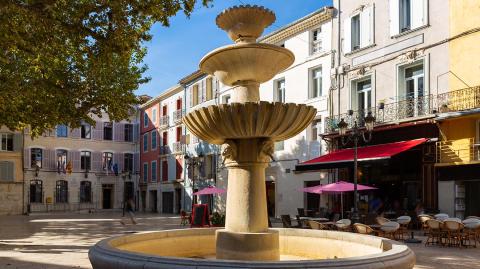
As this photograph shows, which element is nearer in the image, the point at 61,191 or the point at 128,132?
the point at 61,191

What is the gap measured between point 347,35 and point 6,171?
31.8 meters

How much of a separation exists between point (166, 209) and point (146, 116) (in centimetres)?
1072

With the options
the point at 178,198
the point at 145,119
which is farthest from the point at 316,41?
the point at 145,119

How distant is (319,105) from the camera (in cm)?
2597

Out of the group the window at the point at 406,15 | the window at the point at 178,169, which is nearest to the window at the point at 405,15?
the window at the point at 406,15

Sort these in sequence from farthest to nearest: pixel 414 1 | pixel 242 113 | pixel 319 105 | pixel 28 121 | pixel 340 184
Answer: pixel 319 105
pixel 414 1
pixel 340 184
pixel 28 121
pixel 242 113

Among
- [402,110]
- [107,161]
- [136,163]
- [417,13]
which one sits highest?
[417,13]

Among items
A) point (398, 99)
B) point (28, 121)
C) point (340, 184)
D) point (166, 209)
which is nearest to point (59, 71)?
point (28, 121)

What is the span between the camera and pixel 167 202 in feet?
150

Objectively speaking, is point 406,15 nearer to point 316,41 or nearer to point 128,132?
point 316,41

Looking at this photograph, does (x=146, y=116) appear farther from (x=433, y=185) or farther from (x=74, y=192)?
(x=433, y=185)

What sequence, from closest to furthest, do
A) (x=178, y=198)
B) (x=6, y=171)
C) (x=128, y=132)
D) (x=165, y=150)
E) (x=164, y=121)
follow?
1. (x=6, y=171)
2. (x=178, y=198)
3. (x=165, y=150)
4. (x=164, y=121)
5. (x=128, y=132)

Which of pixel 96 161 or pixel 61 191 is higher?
pixel 96 161

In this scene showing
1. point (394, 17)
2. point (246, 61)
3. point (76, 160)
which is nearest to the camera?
point (246, 61)
